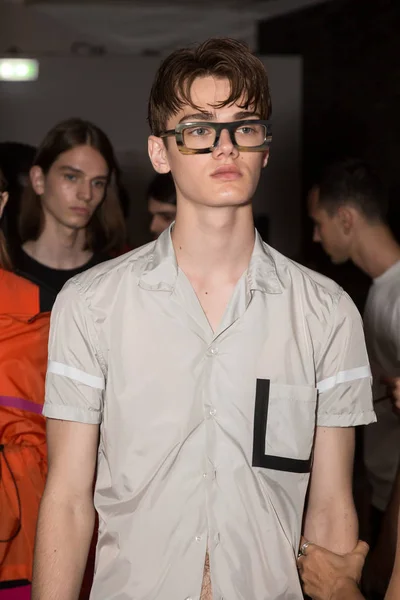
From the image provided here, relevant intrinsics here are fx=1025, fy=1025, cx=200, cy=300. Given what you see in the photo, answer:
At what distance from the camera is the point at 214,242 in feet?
7.37

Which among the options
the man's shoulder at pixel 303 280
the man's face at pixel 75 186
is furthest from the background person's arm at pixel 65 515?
the man's face at pixel 75 186

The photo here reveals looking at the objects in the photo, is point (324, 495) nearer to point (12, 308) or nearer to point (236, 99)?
point (236, 99)

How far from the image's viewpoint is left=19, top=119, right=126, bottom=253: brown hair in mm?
4141

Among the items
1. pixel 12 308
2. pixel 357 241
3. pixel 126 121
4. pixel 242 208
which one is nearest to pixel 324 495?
pixel 242 208

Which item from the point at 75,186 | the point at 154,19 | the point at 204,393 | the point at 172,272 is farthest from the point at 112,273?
the point at 154,19

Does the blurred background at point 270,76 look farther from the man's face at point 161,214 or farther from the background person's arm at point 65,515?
the background person's arm at point 65,515

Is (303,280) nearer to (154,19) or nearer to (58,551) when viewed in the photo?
(58,551)

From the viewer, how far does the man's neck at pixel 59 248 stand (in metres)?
4.10

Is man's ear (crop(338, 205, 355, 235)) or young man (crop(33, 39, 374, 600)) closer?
young man (crop(33, 39, 374, 600))

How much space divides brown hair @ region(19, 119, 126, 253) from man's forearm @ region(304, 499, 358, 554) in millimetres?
2205

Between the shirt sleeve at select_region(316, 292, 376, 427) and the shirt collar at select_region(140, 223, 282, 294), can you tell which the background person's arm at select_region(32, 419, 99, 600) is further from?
the shirt sleeve at select_region(316, 292, 376, 427)

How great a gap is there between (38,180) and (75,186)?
0.63ft

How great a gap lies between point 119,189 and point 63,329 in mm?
2329

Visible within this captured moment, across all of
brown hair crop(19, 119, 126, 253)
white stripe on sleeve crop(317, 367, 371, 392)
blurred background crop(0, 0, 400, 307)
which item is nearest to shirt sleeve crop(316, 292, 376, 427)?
white stripe on sleeve crop(317, 367, 371, 392)
